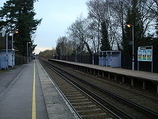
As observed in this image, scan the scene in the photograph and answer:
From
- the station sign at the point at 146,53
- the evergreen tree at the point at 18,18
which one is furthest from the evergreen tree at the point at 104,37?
the station sign at the point at 146,53

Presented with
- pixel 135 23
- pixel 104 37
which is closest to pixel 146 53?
pixel 135 23

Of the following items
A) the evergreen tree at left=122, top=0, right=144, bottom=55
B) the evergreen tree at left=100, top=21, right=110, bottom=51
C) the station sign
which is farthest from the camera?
the evergreen tree at left=100, top=21, right=110, bottom=51

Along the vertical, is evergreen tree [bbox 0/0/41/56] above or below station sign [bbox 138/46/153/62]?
above

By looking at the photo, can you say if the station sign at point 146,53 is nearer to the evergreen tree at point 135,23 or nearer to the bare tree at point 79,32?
the evergreen tree at point 135,23

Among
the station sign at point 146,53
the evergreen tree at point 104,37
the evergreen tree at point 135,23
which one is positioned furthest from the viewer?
the evergreen tree at point 104,37

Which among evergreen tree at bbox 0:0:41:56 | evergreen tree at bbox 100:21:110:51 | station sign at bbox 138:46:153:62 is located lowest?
station sign at bbox 138:46:153:62

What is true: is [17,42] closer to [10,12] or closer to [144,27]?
[10,12]

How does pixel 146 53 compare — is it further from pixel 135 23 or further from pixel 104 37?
pixel 104 37

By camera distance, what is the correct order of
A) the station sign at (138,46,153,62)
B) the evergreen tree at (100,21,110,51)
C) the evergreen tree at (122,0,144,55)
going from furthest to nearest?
1. the evergreen tree at (100,21,110,51)
2. the evergreen tree at (122,0,144,55)
3. the station sign at (138,46,153,62)

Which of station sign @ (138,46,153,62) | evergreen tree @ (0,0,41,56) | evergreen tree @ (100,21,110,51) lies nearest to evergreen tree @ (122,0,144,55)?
station sign @ (138,46,153,62)

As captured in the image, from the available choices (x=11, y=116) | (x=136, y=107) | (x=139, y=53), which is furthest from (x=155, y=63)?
(x=11, y=116)

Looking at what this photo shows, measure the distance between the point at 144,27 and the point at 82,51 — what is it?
33.1 meters

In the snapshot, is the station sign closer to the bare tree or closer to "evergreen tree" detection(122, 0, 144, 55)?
"evergreen tree" detection(122, 0, 144, 55)

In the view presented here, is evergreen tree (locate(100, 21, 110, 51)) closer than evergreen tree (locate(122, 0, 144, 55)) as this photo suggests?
No
